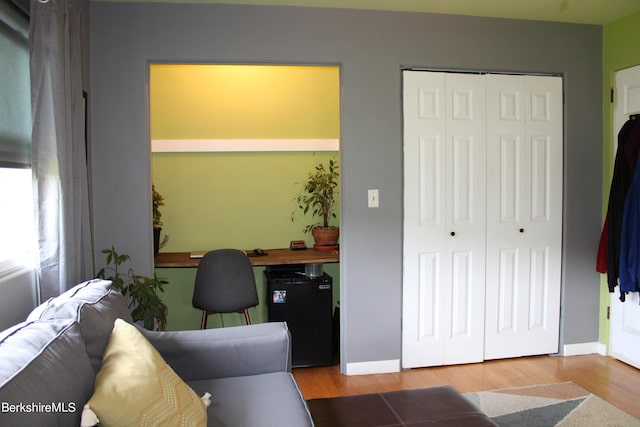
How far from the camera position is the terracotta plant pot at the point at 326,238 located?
13.4 feet

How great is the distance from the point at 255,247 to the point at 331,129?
1213 mm

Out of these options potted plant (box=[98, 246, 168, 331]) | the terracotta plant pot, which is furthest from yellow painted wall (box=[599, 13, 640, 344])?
potted plant (box=[98, 246, 168, 331])

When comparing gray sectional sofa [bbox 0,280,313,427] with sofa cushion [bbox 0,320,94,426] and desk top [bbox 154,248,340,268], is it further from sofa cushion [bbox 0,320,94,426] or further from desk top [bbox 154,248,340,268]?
desk top [bbox 154,248,340,268]

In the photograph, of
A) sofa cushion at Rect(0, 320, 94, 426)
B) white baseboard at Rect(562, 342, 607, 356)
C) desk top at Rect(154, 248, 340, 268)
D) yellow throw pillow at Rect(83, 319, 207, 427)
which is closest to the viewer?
sofa cushion at Rect(0, 320, 94, 426)

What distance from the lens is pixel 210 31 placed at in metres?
3.20

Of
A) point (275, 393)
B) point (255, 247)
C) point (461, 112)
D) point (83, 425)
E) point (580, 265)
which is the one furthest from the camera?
point (255, 247)

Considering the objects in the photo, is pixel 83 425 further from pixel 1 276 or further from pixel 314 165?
pixel 314 165

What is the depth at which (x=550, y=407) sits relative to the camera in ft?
9.54

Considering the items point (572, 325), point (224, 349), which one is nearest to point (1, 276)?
point (224, 349)

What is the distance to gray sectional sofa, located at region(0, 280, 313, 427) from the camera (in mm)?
1211

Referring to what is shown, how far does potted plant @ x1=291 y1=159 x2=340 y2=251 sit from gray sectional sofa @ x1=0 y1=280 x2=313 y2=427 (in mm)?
1729

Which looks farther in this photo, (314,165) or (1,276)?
(314,165)

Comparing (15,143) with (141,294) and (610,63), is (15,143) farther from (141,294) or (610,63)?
(610,63)

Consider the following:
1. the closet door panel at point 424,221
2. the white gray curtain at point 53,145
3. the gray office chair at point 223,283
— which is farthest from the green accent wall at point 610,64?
the white gray curtain at point 53,145
